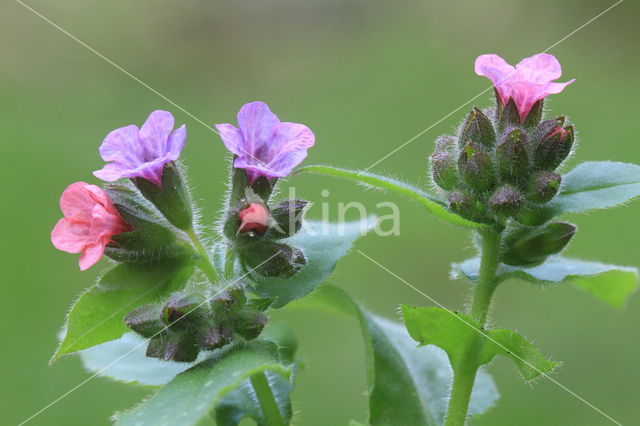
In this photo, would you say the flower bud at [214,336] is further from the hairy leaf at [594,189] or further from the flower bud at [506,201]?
the hairy leaf at [594,189]

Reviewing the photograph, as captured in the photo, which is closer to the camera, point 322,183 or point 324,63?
point 322,183

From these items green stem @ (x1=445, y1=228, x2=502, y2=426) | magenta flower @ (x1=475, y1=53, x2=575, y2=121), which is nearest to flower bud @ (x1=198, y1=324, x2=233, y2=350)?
green stem @ (x1=445, y1=228, x2=502, y2=426)

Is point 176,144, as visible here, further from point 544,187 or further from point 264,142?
point 544,187

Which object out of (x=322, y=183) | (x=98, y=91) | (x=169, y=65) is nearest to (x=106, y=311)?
(x=322, y=183)

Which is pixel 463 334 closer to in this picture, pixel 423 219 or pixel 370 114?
pixel 423 219

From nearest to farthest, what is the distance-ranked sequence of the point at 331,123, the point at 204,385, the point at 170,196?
the point at 204,385
the point at 170,196
the point at 331,123

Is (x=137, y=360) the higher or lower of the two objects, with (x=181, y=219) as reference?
lower

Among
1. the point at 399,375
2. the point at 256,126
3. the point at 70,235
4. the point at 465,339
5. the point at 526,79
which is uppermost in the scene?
the point at 526,79

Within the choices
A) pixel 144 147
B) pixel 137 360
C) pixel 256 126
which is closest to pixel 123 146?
pixel 144 147

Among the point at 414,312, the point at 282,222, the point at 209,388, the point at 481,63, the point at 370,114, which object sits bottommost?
the point at 209,388
